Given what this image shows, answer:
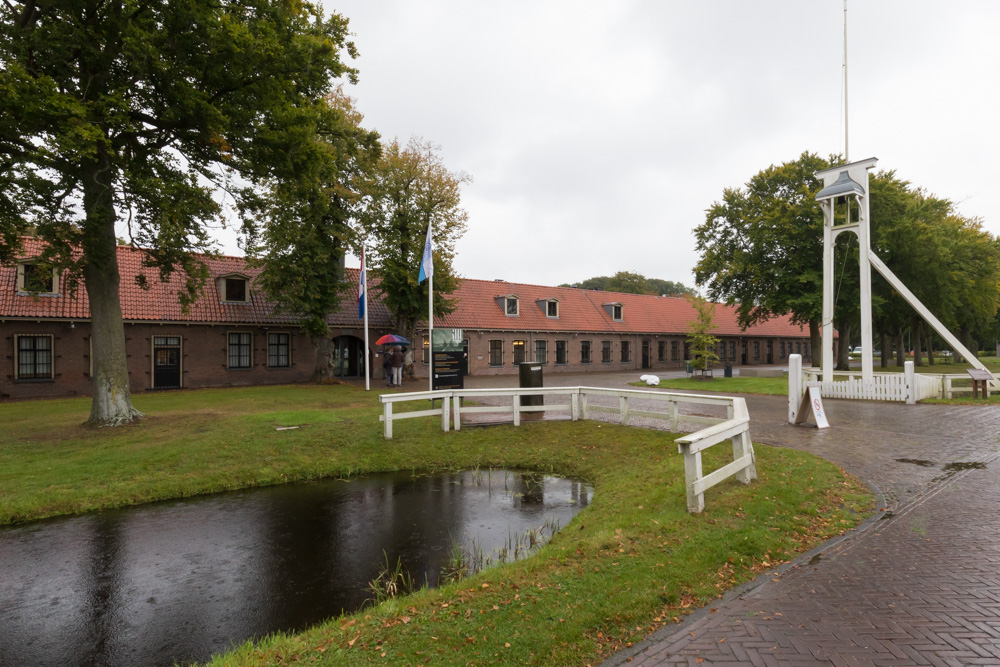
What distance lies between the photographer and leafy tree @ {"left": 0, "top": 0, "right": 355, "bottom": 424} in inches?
442

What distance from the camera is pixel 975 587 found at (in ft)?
14.9

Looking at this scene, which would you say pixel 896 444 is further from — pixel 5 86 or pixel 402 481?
pixel 5 86

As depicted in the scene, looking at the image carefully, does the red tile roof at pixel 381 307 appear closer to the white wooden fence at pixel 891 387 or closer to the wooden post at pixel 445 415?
the wooden post at pixel 445 415

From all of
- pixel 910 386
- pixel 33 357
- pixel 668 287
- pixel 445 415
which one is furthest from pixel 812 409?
pixel 668 287

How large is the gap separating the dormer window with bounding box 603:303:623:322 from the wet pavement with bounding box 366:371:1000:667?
112 ft

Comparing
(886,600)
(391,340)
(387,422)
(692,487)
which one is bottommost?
(886,600)

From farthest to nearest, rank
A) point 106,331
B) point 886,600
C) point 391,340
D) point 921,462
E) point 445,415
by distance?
point 391,340
point 106,331
point 445,415
point 921,462
point 886,600

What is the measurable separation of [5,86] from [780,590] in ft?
47.6

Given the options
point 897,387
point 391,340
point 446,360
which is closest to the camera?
point 446,360

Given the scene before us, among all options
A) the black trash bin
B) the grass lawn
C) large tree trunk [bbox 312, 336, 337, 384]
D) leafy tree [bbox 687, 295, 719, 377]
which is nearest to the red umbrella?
large tree trunk [bbox 312, 336, 337, 384]

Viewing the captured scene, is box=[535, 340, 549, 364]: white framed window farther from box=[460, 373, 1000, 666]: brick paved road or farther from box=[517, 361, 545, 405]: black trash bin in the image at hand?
box=[460, 373, 1000, 666]: brick paved road

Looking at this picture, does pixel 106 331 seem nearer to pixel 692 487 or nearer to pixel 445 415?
pixel 445 415

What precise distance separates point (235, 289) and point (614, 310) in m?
27.3

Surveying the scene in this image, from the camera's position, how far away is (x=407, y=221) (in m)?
27.3
